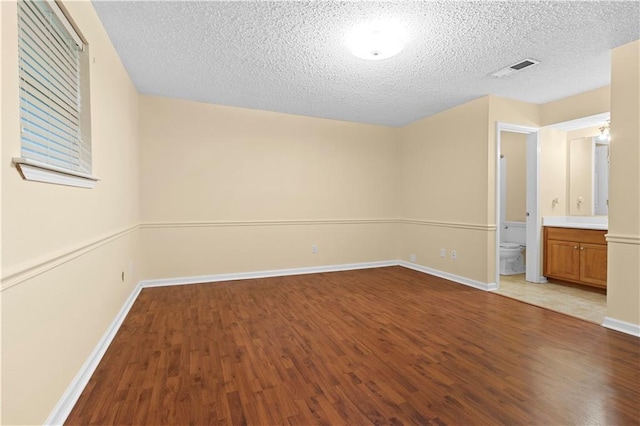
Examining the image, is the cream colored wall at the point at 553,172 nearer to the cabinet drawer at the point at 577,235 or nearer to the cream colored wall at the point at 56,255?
the cabinet drawer at the point at 577,235

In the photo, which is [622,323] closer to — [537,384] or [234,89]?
[537,384]

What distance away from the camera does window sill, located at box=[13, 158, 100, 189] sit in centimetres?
121

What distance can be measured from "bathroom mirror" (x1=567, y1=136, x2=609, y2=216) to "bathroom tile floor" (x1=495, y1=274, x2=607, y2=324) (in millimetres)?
1175

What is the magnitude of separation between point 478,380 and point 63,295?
2.40m

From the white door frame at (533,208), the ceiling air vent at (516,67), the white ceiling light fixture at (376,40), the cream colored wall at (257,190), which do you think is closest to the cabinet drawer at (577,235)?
the white door frame at (533,208)

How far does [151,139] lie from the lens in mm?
3957

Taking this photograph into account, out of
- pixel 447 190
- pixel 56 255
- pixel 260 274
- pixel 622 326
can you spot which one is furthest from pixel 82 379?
pixel 447 190

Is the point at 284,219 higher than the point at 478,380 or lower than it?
higher

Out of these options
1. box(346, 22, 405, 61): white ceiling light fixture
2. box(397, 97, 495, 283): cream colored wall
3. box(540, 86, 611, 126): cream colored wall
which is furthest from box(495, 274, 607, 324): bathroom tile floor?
box(346, 22, 405, 61): white ceiling light fixture

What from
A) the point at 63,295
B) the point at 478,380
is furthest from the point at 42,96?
the point at 478,380

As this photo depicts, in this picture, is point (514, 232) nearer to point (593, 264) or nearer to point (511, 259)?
point (511, 259)

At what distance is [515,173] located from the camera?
5.17 m

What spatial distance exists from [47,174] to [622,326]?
4.16 m

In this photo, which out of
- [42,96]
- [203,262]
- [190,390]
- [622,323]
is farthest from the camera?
[203,262]
